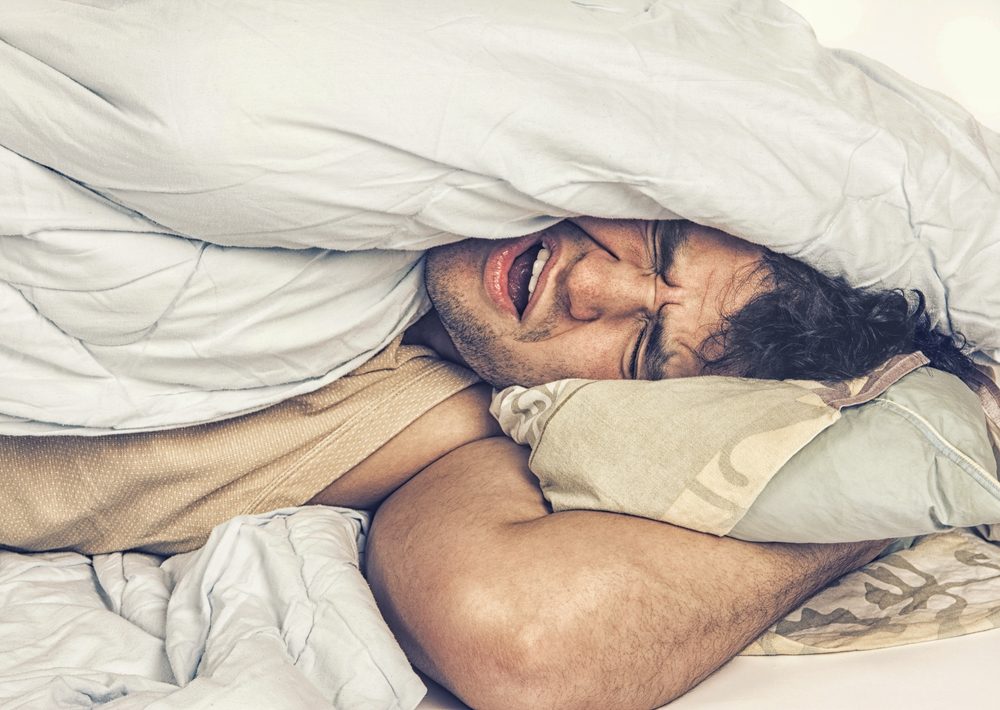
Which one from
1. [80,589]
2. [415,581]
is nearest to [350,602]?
[415,581]

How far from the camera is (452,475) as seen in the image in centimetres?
121

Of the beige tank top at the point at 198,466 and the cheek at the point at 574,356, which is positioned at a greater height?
the cheek at the point at 574,356

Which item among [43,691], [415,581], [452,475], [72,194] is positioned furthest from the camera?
[452,475]

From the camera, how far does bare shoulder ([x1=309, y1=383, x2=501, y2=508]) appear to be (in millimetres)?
1260

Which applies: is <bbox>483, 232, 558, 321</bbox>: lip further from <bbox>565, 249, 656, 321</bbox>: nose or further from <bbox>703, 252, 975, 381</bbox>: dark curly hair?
<bbox>703, 252, 975, 381</bbox>: dark curly hair

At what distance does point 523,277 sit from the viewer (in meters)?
1.28

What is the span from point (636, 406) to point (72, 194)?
61cm

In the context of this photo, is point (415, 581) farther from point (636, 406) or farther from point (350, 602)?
point (636, 406)

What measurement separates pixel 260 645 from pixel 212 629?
79mm

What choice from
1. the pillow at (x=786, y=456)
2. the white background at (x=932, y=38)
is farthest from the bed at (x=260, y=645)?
the white background at (x=932, y=38)

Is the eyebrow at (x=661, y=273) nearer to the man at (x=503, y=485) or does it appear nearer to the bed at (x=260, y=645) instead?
the man at (x=503, y=485)

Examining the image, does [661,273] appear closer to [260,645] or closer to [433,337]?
[433,337]

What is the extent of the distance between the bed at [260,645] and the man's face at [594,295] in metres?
0.16

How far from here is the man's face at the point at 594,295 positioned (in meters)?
1.17
